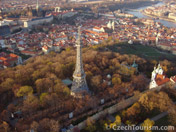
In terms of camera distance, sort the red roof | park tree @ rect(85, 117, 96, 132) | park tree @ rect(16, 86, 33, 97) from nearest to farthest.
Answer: park tree @ rect(85, 117, 96, 132)
park tree @ rect(16, 86, 33, 97)
the red roof

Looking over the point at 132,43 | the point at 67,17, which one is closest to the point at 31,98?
the point at 132,43

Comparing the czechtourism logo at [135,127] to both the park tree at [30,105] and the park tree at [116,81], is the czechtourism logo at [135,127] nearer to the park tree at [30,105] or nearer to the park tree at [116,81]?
the park tree at [116,81]

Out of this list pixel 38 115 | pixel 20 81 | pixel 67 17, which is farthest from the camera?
pixel 67 17

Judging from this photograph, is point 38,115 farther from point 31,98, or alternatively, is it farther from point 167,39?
point 167,39

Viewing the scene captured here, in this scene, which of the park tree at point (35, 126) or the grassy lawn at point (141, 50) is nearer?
the park tree at point (35, 126)

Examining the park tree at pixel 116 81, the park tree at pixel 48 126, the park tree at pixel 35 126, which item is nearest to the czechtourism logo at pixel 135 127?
the park tree at pixel 48 126

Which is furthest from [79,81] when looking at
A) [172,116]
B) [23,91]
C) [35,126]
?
[172,116]

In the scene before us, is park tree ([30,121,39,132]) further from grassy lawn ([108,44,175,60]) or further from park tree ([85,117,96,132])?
grassy lawn ([108,44,175,60])

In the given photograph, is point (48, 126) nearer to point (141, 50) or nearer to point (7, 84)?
point (7, 84)

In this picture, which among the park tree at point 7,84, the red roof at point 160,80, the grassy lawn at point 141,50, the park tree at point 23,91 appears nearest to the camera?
the park tree at point 23,91

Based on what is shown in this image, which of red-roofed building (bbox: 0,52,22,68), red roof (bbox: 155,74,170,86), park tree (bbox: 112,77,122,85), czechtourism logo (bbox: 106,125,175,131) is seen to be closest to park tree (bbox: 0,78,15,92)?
red-roofed building (bbox: 0,52,22,68)

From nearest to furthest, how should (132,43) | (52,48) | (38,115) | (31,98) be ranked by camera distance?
(38,115) → (31,98) → (52,48) → (132,43)
